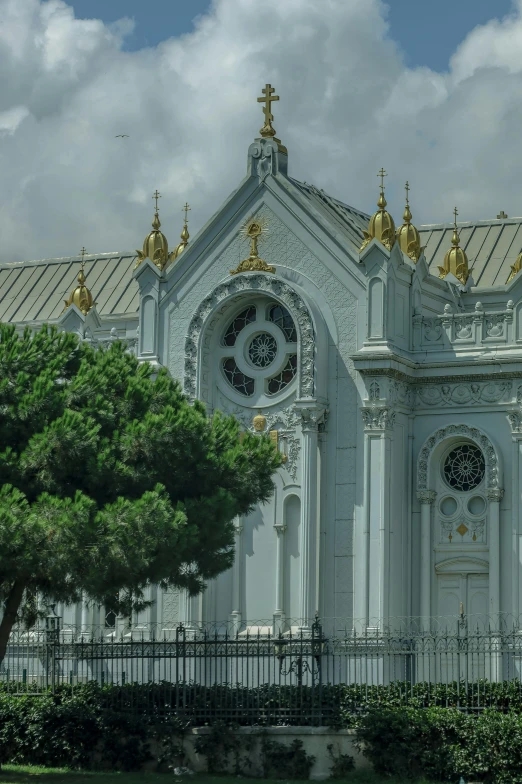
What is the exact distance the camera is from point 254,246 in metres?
48.4

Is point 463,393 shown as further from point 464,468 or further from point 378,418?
point 378,418

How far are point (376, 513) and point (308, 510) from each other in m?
1.95

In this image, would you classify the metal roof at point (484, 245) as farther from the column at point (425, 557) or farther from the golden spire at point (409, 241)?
the column at point (425, 557)

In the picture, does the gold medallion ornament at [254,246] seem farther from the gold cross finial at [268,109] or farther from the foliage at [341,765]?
the foliage at [341,765]

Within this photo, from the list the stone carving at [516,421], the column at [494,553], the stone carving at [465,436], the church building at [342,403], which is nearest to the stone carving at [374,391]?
the church building at [342,403]

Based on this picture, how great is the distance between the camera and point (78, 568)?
3309cm

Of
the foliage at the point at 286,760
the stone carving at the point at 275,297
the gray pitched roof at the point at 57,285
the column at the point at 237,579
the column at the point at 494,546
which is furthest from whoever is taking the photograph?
the gray pitched roof at the point at 57,285

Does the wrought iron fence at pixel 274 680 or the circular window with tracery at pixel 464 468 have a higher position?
the circular window with tracery at pixel 464 468

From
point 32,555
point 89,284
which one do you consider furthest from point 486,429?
point 89,284

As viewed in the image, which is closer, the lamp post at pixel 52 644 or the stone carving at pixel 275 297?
the lamp post at pixel 52 644

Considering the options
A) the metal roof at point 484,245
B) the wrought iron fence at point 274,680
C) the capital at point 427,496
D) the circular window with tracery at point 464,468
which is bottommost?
the wrought iron fence at point 274,680

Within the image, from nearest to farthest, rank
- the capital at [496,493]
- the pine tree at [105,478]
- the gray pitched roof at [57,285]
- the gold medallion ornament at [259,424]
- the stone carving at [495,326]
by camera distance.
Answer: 1. the pine tree at [105,478]
2. the capital at [496,493]
3. the stone carving at [495,326]
4. the gold medallion ornament at [259,424]
5. the gray pitched roof at [57,285]

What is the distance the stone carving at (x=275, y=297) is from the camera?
46.8 meters

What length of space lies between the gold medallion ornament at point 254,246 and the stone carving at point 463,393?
566 centimetres
